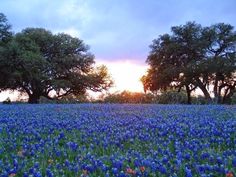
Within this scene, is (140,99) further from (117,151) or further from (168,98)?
(117,151)

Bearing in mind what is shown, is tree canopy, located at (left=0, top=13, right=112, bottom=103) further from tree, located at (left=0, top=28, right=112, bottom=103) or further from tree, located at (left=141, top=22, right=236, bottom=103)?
tree, located at (left=141, top=22, right=236, bottom=103)

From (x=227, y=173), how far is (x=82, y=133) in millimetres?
5034

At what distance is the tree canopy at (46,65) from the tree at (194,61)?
23.7 ft

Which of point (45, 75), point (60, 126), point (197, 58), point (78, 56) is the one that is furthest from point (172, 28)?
point (60, 126)

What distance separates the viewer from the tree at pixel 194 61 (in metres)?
53.8

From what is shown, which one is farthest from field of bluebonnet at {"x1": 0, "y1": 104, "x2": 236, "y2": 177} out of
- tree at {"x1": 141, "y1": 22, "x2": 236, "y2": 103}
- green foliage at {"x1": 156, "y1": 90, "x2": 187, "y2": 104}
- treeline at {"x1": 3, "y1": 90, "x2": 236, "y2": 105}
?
tree at {"x1": 141, "y1": 22, "x2": 236, "y2": 103}

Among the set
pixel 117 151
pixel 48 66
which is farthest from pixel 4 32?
pixel 117 151

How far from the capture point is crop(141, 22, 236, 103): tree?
176 feet

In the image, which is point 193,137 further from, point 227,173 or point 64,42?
point 64,42

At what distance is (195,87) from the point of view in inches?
2253

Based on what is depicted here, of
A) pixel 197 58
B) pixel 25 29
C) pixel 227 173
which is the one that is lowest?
pixel 227 173

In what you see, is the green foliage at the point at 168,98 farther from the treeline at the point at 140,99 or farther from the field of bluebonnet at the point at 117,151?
the field of bluebonnet at the point at 117,151

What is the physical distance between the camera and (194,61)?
181ft

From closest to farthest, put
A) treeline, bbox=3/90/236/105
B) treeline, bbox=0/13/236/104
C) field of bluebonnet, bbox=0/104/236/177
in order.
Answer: field of bluebonnet, bbox=0/104/236/177
treeline, bbox=3/90/236/105
treeline, bbox=0/13/236/104
